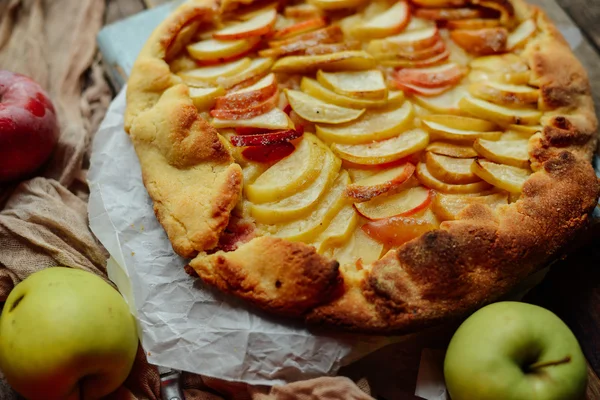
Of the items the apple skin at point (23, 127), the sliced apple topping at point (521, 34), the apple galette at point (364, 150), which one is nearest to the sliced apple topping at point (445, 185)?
the apple galette at point (364, 150)

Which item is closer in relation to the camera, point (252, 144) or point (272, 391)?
point (272, 391)

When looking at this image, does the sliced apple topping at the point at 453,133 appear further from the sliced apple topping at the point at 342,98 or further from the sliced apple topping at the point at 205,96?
the sliced apple topping at the point at 205,96

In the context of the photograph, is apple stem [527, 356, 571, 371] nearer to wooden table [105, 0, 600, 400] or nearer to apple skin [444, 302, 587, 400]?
apple skin [444, 302, 587, 400]

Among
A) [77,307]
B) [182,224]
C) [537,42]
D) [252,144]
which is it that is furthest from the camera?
[537,42]

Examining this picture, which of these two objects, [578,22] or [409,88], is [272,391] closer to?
[409,88]

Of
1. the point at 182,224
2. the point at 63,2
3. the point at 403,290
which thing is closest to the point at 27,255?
the point at 182,224

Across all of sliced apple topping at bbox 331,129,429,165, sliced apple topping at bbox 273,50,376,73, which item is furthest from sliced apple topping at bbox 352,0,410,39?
sliced apple topping at bbox 331,129,429,165
